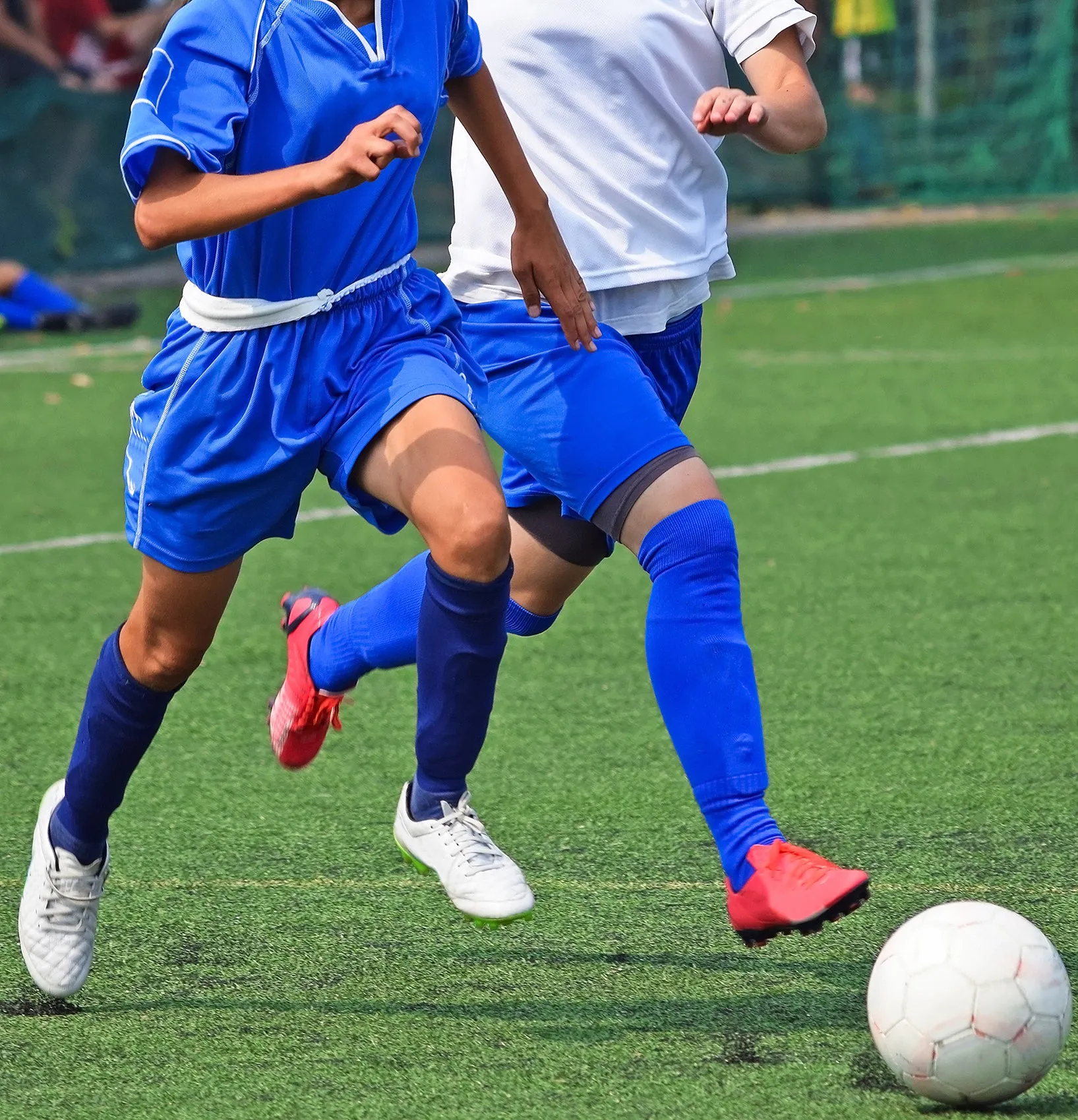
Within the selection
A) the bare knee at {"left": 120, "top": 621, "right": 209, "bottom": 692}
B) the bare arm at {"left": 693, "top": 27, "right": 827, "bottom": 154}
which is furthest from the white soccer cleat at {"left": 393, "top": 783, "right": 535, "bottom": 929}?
the bare arm at {"left": 693, "top": 27, "right": 827, "bottom": 154}

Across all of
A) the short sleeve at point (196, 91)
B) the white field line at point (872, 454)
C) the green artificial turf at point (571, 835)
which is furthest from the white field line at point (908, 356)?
the short sleeve at point (196, 91)

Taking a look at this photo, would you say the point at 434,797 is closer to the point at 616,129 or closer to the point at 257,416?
the point at 257,416

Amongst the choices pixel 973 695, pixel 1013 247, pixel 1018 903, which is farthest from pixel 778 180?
pixel 1018 903

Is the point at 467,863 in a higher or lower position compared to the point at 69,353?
higher

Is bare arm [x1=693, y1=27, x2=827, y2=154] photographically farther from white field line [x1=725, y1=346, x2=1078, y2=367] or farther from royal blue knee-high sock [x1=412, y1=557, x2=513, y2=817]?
white field line [x1=725, y1=346, x2=1078, y2=367]

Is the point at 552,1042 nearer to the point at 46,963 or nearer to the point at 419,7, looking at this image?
the point at 46,963

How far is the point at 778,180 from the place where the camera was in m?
21.1

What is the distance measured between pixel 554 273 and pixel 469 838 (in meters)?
1.02

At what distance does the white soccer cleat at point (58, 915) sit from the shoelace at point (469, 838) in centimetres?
61

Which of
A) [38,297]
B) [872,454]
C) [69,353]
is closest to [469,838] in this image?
[872,454]

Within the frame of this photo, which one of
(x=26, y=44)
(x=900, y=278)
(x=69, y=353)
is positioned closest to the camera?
(x=69, y=353)

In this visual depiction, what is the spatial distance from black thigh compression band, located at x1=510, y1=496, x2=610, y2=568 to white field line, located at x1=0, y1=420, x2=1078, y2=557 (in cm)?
358

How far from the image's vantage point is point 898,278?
50.6 feet

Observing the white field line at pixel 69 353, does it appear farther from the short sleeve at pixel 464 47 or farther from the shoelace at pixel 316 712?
the short sleeve at pixel 464 47
